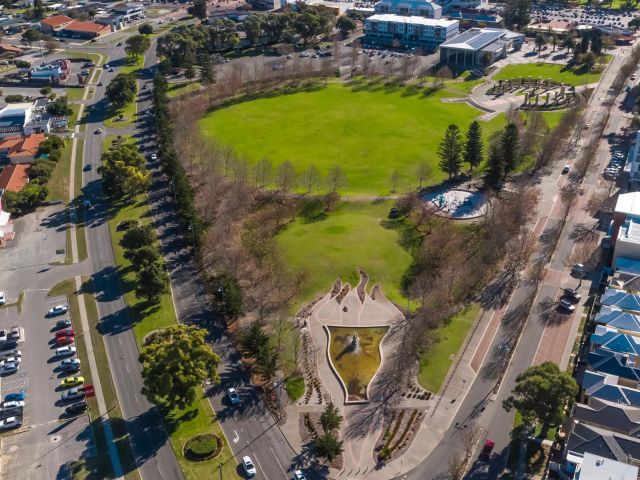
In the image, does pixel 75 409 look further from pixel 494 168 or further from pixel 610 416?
pixel 494 168

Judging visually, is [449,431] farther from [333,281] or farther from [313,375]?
[333,281]

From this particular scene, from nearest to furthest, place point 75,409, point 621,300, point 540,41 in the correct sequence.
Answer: point 75,409
point 621,300
point 540,41

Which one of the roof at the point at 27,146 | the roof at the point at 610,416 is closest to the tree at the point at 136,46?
the roof at the point at 27,146

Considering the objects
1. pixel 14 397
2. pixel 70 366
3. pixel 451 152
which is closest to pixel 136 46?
pixel 451 152

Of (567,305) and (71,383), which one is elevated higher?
(71,383)

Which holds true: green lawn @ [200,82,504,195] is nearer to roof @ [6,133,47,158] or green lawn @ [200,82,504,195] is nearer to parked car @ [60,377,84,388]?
roof @ [6,133,47,158]
